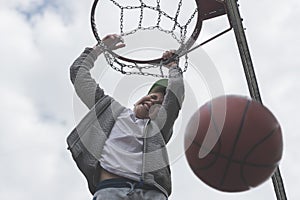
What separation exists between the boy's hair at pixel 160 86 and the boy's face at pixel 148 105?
0.06 metres

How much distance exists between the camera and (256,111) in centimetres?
331

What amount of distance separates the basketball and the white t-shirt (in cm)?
48

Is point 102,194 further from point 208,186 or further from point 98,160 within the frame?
point 208,186

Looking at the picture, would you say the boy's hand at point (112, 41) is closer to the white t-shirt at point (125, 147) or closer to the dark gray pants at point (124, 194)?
the white t-shirt at point (125, 147)

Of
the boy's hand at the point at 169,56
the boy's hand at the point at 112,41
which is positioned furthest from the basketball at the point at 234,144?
the boy's hand at the point at 112,41

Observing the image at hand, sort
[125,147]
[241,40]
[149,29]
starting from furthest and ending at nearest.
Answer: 1. [149,29]
2. [241,40]
3. [125,147]

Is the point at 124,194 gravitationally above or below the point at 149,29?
below

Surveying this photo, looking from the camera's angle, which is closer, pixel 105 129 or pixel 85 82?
pixel 105 129

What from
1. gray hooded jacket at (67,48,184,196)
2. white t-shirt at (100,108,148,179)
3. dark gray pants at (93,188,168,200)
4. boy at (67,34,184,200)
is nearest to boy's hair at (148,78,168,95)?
boy at (67,34,184,200)

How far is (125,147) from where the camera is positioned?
12.8 ft

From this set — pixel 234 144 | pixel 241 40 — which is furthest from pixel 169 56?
pixel 234 144

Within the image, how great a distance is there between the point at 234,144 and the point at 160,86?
1273mm

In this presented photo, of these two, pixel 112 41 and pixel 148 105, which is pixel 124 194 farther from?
pixel 112 41

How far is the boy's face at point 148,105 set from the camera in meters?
4.16
